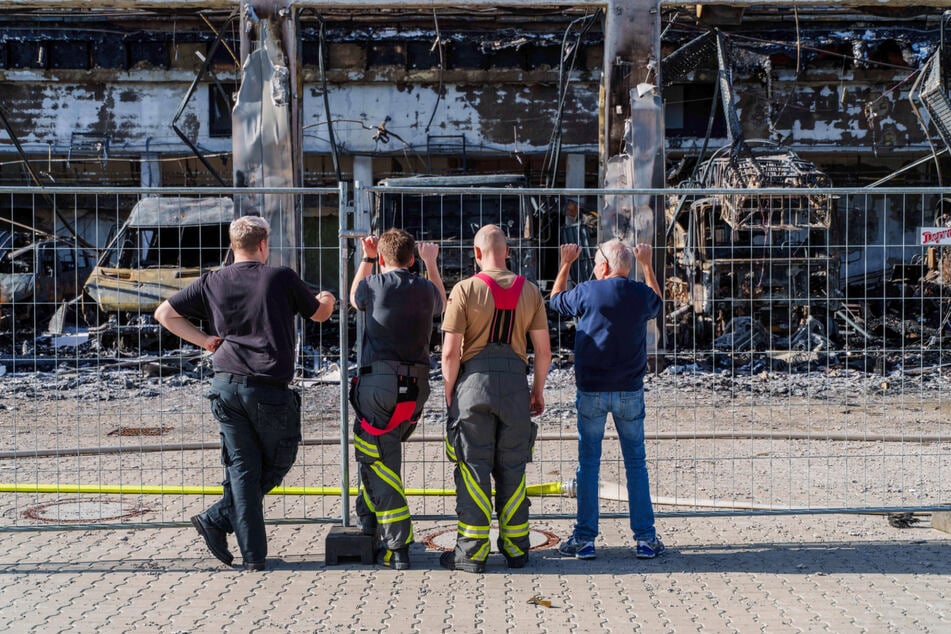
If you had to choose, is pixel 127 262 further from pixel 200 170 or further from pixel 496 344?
pixel 496 344

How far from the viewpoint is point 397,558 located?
5562 mm

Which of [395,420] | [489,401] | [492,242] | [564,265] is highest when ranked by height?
[492,242]

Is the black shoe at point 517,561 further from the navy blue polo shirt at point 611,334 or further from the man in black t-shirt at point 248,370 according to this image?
the man in black t-shirt at point 248,370

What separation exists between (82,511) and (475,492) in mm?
3037

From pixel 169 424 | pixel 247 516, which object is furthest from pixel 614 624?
pixel 169 424

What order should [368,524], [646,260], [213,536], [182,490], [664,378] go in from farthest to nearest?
[664,378] → [182,490] → [646,260] → [368,524] → [213,536]

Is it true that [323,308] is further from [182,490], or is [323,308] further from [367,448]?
[182,490]

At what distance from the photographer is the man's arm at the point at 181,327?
5453mm

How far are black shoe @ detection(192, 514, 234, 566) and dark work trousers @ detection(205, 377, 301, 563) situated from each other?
3cm

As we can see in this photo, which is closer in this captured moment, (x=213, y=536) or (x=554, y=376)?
(x=213, y=536)

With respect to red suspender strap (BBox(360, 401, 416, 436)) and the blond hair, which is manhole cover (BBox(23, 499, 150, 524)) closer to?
red suspender strap (BBox(360, 401, 416, 436))

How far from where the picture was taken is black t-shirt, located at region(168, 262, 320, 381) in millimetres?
5379

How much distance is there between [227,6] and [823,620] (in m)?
13.1

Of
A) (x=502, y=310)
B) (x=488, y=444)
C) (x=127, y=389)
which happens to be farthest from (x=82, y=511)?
(x=127, y=389)
